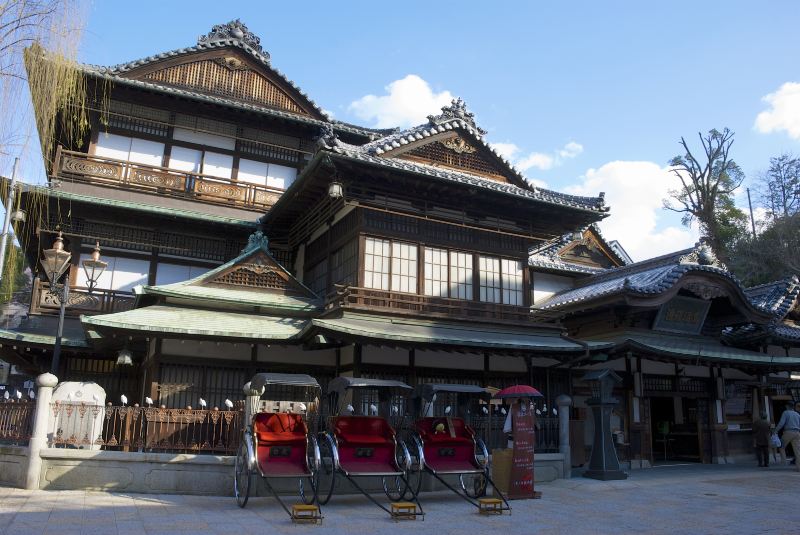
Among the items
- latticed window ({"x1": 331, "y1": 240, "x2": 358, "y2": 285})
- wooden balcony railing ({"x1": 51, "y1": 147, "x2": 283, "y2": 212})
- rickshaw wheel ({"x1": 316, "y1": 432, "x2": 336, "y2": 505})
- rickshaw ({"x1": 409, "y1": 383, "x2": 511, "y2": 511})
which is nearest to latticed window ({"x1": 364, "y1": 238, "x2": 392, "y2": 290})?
latticed window ({"x1": 331, "y1": 240, "x2": 358, "y2": 285})

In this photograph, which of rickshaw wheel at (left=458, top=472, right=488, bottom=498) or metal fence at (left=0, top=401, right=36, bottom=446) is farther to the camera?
metal fence at (left=0, top=401, right=36, bottom=446)

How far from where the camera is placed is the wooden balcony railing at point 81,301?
17.8 metres

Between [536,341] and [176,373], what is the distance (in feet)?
31.1

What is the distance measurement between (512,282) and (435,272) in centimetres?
265

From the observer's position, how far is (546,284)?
80.5 feet

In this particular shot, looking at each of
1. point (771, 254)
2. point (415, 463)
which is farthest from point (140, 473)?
point (771, 254)

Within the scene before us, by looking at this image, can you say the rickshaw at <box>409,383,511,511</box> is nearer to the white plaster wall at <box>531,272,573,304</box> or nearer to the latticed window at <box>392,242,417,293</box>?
the latticed window at <box>392,242,417,293</box>

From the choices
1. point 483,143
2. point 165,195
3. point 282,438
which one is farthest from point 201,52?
point 282,438

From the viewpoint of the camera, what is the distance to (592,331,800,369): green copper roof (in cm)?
1870

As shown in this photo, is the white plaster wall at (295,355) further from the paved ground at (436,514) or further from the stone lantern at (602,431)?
the stone lantern at (602,431)

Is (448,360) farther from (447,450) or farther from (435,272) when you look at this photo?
(447,450)

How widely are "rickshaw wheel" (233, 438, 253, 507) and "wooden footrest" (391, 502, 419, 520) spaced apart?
2.56 metres

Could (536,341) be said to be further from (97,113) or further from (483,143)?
(97,113)

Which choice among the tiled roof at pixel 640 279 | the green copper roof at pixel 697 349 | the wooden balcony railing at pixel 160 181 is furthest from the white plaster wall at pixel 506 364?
the wooden balcony railing at pixel 160 181
